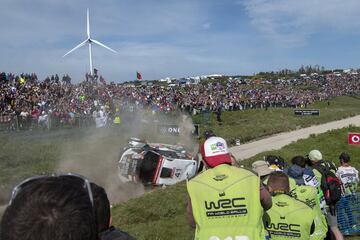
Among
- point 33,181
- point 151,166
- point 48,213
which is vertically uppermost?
point 33,181

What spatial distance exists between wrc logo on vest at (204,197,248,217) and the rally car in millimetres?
12012

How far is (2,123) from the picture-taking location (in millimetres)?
24172

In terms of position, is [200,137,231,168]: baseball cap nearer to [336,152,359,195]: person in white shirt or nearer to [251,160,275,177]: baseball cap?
[251,160,275,177]: baseball cap

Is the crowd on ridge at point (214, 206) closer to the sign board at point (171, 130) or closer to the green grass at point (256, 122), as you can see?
the sign board at point (171, 130)

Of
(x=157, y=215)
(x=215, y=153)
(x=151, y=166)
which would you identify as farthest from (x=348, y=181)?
(x=151, y=166)

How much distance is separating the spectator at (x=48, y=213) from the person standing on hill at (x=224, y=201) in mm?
2235

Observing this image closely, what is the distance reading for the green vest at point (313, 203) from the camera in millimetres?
5262

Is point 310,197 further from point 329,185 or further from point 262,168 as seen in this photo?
point 329,185

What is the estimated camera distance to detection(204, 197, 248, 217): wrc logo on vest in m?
3.90

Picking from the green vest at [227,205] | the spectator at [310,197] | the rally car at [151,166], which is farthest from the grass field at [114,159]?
the green vest at [227,205]

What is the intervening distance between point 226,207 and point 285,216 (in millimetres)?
1222

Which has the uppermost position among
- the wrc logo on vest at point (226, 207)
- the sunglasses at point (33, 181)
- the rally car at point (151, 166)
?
the sunglasses at point (33, 181)

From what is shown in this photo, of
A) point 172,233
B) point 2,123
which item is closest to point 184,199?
point 172,233

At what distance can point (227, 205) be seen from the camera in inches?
154
